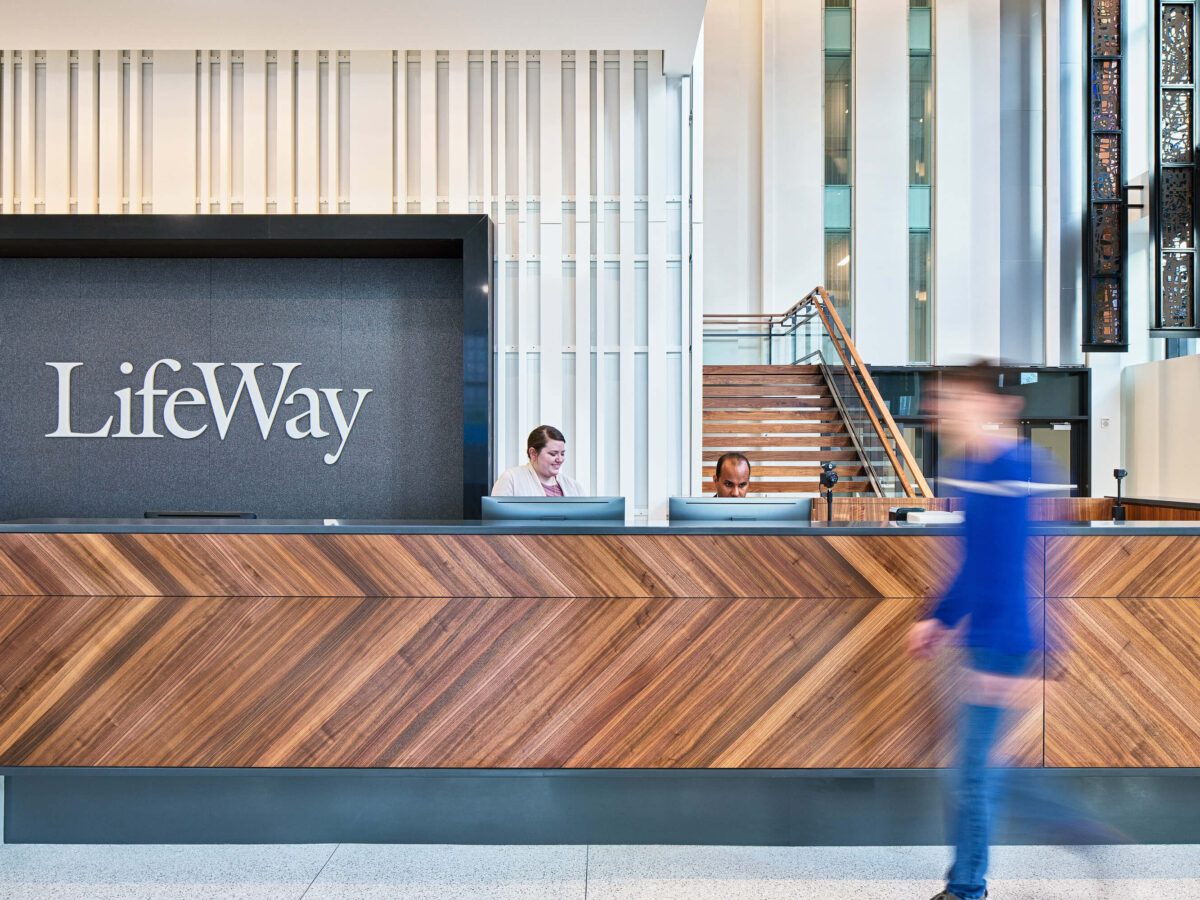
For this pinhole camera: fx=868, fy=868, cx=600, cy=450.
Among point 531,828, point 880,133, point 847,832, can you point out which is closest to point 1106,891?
point 847,832

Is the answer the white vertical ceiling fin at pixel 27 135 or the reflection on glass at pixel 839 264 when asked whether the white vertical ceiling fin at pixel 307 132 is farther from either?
the reflection on glass at pixel 839 264

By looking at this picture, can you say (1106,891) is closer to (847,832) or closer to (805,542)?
(847,832)

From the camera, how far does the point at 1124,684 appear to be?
302 cm

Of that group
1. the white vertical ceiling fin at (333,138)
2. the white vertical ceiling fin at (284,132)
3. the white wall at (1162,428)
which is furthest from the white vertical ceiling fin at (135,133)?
the white wall at (1162,428)

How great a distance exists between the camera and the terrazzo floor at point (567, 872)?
2861mm

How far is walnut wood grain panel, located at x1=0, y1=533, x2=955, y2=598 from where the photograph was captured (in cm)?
304

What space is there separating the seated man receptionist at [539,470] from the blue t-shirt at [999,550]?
2.56m

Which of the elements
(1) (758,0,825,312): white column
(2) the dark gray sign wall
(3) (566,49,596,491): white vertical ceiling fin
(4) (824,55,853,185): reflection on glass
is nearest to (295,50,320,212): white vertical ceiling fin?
(2) the dark gray sign wall

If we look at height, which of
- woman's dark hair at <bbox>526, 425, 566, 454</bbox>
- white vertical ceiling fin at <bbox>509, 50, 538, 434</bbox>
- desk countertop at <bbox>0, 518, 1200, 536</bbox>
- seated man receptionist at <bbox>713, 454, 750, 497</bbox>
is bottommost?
desk countertop at <bbox>0, 518, 1200, 536</bbox>

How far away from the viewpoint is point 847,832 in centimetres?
320

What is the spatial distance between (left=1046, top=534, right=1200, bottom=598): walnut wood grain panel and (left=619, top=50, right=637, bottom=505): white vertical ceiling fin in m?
3.30

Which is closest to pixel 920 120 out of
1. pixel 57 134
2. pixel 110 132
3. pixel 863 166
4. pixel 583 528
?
pixel 863 166

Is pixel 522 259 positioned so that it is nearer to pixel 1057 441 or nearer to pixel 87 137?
pixel 87 137

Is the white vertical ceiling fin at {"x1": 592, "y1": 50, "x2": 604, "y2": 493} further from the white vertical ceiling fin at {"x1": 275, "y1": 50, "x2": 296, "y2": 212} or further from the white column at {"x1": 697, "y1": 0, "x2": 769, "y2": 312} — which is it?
the white column at {"x1": 697, "y1": 0, "x2": 769, "y2": 312}
